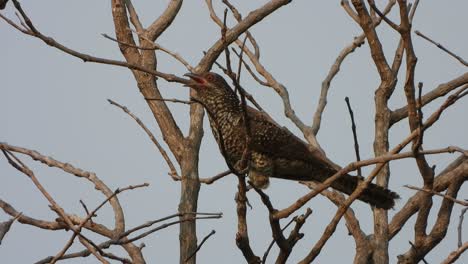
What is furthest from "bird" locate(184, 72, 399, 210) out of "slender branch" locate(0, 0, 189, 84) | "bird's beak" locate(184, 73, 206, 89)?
"slender branch" locate(0, 0, 189, 84)

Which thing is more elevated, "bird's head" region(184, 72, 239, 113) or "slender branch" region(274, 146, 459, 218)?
"bird's head" region(184, 72, 239, 113)

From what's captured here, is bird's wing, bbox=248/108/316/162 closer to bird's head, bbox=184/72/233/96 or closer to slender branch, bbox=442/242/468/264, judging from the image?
bird's head, bbox=184/72/233/96

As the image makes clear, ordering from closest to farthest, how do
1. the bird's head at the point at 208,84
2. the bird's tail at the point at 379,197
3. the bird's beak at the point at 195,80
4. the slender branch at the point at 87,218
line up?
the slender branch at the point at 87,218
the bird's tail at the point at 379,197
the bird's beak at the point at 195,80
the bird's head at the point at 208,84

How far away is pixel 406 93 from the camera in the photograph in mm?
3910

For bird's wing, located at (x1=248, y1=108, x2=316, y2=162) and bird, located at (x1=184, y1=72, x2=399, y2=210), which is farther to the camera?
bird's wing, located at (x1=248, y1=108, x2=316, y2=162)

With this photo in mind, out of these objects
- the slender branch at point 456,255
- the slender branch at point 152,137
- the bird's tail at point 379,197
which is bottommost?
the slender branch at point 456,255

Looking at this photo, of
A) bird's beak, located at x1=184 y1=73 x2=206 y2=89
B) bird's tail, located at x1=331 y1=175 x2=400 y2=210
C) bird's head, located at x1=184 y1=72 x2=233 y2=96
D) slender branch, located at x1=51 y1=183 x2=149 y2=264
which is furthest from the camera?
bird's head, located at x1=184 y1=72 x2=233 y2=96

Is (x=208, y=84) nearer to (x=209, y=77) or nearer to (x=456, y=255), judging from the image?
(x=209, y=77)

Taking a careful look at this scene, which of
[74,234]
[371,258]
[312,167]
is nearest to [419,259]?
[371,258]

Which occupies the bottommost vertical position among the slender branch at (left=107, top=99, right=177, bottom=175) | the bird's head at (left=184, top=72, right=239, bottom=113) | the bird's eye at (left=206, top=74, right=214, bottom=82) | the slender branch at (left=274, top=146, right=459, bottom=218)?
the slender branch at (left=274, top=146, right=459, bottom=218)

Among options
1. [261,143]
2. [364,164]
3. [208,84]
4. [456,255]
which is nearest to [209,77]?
[208,84]

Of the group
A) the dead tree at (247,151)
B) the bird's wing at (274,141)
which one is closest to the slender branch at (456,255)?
the dead tree at (247,151)

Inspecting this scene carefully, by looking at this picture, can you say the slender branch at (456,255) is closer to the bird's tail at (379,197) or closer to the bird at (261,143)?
the bird's tail at (379,197)

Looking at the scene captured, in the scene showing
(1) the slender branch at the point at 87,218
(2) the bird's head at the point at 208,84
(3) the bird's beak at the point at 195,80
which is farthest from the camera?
(2) the bird's head at the point at 208,84
